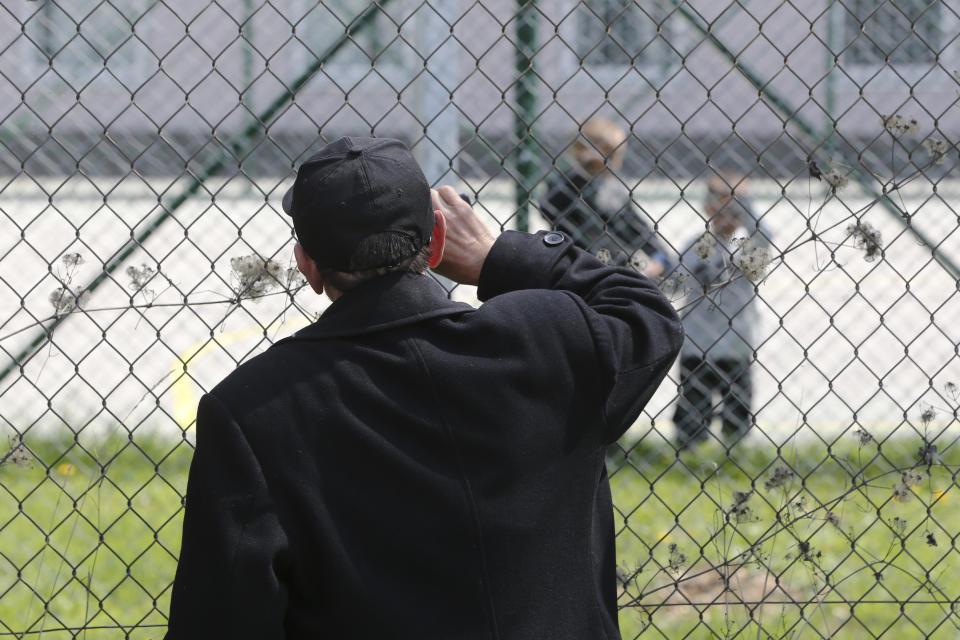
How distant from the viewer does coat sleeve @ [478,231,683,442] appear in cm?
156

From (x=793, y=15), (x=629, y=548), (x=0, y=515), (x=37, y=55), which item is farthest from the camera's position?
(x=793, y=15)

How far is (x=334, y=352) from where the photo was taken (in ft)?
4.75

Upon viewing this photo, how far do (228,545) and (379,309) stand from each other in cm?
36

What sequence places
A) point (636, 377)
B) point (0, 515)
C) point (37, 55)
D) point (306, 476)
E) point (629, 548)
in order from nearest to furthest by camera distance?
point (306, 476) < point (636, 377) < point (629, 548) < point (0, 515) < point (37, 55)

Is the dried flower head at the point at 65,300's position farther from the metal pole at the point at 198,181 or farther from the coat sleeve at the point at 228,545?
the coat sleeve at the point at 228,545

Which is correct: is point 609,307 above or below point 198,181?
above

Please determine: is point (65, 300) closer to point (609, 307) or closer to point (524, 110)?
point (609, 307)

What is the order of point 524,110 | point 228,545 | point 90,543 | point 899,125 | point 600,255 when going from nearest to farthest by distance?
point 228,545, point 899,125, point 600,255, point 524,110, point 90,543

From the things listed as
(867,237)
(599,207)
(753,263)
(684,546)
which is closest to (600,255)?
(753,263)

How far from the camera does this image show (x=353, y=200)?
4.72 feet

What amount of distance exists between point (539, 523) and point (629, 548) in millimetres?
2828

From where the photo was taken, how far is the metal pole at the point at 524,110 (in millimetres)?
3248

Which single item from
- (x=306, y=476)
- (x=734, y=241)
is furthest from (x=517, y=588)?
(x=734, y=241)

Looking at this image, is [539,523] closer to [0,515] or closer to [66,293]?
→ [66,293]
